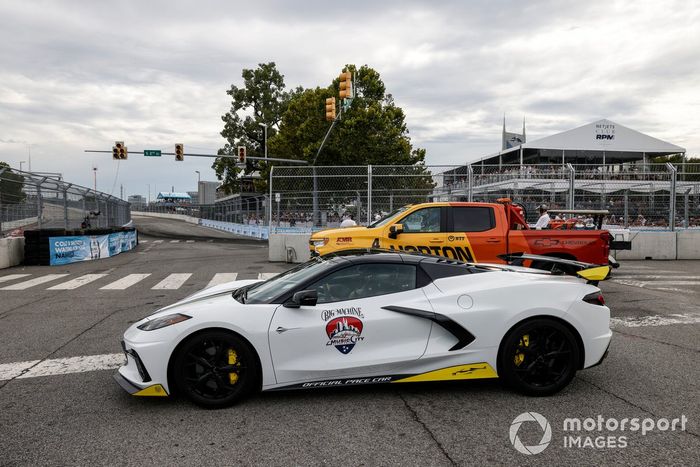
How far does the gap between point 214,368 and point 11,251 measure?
561 inches

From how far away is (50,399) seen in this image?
4367 millimetres

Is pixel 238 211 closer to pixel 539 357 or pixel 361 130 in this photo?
pixel 361 130

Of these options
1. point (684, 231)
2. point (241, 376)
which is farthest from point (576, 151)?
point (241, 376)

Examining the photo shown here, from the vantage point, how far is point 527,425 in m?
3.79

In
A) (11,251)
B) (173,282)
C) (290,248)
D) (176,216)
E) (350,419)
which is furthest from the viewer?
(176,216)

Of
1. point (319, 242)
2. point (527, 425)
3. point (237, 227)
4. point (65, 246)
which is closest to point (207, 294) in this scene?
point (527, 425)

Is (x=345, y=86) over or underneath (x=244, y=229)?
over

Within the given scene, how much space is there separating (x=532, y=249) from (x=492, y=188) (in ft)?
22.1

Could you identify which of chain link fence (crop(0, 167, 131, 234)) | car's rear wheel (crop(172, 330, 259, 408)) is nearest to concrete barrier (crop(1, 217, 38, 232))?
chain link fence (crop(0, 167, 131, 234))

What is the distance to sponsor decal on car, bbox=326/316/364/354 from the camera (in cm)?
413

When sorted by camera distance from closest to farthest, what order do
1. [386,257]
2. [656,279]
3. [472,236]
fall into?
[386,257] < [472,236] < [656,279]

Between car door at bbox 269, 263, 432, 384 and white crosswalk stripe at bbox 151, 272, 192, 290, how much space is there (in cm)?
746

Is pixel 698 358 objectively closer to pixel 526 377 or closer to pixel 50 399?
pixel 526 377

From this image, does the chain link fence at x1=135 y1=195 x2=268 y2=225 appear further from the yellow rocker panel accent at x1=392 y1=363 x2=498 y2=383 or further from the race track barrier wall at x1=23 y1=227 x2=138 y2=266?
the yellow rocker panel accent at x1=392 y1=363 x2=498 y2=383
